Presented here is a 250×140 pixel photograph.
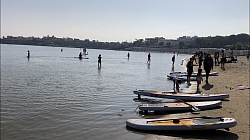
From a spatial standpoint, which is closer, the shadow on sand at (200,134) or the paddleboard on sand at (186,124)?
the shadow on sand at (200,134)

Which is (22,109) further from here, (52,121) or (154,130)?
(154,130)

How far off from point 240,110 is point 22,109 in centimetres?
1004

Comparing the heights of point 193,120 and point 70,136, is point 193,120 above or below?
above

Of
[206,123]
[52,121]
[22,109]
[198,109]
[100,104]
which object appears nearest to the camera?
[206,123]

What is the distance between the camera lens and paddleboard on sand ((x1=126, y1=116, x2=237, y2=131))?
806 centimetres

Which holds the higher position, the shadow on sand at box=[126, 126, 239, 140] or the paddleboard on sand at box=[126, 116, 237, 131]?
the paddleboard on sand at box=[126, 116, 237, 131]

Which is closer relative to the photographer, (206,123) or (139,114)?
(206,123)

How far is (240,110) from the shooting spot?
410 inches

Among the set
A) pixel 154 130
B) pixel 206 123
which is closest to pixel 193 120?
pixel 206 123

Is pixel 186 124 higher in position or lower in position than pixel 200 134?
higher

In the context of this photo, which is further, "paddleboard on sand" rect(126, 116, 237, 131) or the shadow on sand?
"paddleboard on sand" rect(126, 116, 237, 131)

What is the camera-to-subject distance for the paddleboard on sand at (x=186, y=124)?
806 cm

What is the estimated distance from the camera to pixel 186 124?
8.19 metres

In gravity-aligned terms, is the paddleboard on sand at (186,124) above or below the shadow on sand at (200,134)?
above
